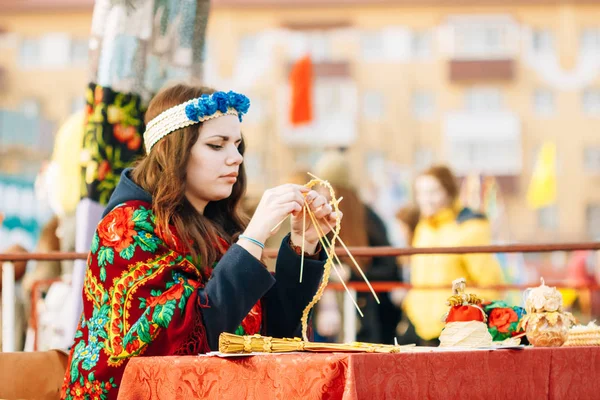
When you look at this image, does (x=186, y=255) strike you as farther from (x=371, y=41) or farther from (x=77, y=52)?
(x=77, y=52)

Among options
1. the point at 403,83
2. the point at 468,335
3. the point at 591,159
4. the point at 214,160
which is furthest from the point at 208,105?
the point at 591,159

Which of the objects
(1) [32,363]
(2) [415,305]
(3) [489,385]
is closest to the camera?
(3) [489,385]

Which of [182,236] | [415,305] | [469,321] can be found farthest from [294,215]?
[415,305]

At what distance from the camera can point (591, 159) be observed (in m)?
44.9

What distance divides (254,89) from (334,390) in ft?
140

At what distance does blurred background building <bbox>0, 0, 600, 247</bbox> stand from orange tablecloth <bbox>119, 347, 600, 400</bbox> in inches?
1646

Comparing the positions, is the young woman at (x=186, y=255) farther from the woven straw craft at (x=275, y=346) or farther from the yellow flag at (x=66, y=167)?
the yellow flag at (x=66, y=167)

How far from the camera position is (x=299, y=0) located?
1807 inches

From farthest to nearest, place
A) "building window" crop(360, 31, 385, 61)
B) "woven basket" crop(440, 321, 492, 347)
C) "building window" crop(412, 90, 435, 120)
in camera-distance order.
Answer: "building window" crop(360, 31, 385, 61)
"building window" crop(412, 90, 435, 120)
"woven basket" crop(440, 321, 492, 347)

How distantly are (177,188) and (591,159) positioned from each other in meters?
43.2

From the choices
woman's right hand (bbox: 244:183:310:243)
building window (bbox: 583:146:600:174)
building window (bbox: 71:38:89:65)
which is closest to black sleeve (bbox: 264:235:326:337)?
woman's right hand (bbox: 244:183:310:243)

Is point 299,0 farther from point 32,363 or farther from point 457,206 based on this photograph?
point 32,363

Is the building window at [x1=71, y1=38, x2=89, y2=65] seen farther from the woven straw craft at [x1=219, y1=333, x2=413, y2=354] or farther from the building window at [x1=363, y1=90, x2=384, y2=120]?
the woven straw craft at [x1=219, y1=333, x2=413, y2=354]

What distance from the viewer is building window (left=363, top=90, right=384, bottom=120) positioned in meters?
45.9
